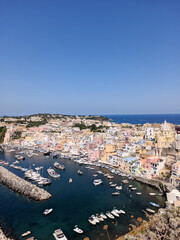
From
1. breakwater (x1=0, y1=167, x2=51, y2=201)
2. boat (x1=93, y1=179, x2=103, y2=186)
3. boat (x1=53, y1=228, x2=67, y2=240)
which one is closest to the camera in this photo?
boat (x1=53, y1=228, x2=67, y2=240)

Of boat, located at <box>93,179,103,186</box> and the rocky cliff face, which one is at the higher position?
the rocky cliff face

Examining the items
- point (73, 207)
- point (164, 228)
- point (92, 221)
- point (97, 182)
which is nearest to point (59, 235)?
point (92, 221)

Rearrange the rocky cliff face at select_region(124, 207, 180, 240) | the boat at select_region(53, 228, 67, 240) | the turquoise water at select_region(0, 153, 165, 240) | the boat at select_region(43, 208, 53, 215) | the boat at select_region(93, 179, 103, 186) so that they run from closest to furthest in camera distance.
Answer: the rocky cliff face at select_region(124, 207, 180, 240)
the boat at select_region(53, 228, 67, 240)
the turquoise water at select_region(0, 153, 165, 240)
the boat at select_region(43, 208, 53, 215)
the boat at select_region(93, 179, 103, 186)

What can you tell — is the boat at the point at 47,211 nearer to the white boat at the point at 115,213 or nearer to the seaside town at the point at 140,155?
the white boat at the point at 115,213

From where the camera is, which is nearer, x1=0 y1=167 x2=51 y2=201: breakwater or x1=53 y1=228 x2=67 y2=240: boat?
x1=53 y1=228 x2=67 y2=240: boat

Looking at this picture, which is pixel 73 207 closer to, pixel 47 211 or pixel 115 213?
pixel 47 211

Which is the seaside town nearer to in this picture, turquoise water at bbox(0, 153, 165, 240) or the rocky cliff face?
turquoise water at bbox(0, 153, 165, 240)

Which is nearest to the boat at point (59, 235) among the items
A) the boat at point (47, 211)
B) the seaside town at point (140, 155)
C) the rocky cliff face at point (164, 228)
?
the boat at point (47, 211)

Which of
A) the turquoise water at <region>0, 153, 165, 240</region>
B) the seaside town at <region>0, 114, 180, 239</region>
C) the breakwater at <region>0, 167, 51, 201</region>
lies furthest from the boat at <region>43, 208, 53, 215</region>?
the seaside town at <region>0, 114, 180, 239</region>
